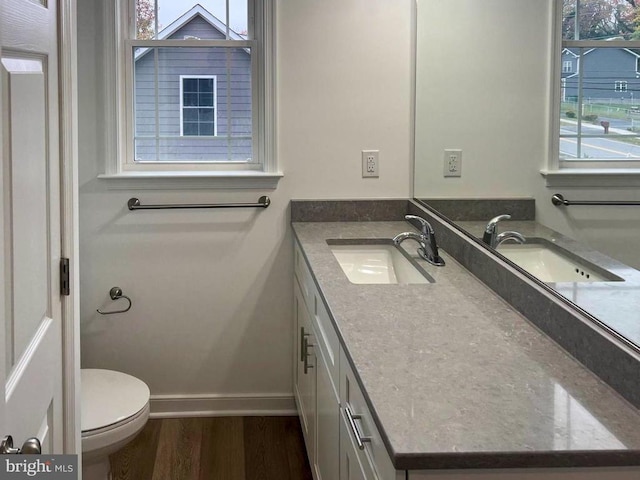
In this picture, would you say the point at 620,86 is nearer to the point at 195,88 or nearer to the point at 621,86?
the point at 621,86

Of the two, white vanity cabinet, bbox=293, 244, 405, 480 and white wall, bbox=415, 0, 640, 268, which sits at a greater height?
white wall, bbox=415, 0, 640, 268

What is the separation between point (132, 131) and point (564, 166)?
2106mm

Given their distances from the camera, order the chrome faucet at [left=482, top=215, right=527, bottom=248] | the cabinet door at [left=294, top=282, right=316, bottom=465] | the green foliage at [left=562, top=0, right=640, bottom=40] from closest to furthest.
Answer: the green foliage at [left=562, top=0, right=640, bottom=40] < the chrome faucet at [left=482, top=215, right=527, bottom=248] < the cabinet door at [left=294, top=282, right=316, bottom=465]

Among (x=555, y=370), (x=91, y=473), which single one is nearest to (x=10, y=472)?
(x=555, y=370)

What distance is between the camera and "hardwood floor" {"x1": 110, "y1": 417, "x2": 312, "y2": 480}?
3.21 m

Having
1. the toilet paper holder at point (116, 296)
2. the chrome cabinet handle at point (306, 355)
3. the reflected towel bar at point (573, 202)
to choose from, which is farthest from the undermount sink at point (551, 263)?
the toilet paper holder at point (116, 296)

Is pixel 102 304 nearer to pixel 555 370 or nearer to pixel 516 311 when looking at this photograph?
pixel 516 311

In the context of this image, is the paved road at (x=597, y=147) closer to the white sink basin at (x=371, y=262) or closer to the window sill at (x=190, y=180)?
the white sink basin at (x=371, y=262)

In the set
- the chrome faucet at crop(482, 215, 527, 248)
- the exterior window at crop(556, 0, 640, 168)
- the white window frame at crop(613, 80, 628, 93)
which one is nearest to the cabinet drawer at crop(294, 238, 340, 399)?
the chrome faucet at crop(482, 215, 527, 248)

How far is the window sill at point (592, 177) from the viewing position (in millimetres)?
1754

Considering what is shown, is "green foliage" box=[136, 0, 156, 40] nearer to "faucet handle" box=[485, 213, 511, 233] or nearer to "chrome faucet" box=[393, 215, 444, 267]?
"chrome faucet" box=[393, 215, 444, 267]

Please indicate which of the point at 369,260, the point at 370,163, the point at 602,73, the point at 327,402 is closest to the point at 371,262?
the point at 369,260

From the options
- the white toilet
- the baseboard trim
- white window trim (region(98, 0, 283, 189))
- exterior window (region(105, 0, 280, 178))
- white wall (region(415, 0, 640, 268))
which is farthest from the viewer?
the baseboard trim

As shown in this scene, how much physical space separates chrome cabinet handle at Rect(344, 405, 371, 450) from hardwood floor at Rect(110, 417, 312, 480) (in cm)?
127
